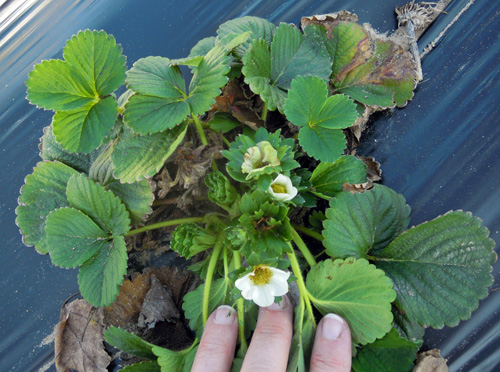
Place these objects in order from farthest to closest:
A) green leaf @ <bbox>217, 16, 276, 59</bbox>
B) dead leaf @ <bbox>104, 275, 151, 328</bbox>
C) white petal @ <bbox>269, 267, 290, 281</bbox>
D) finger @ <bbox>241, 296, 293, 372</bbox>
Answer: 1. dead leaf @ <bbox>104, 275, 151, 328</bbox>
2. green leaf @ <bbox>217, 16, 276, 59</bbox>
3. finger @ <bbox>241, 296, 293, 372</bbox>
4. white petal @ <bbox>269, 267, 290, 281</bbox>

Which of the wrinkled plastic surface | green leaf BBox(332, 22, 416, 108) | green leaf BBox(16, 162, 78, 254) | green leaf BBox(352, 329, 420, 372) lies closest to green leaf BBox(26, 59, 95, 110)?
green leaf BBox(16, 162, 78, 254)

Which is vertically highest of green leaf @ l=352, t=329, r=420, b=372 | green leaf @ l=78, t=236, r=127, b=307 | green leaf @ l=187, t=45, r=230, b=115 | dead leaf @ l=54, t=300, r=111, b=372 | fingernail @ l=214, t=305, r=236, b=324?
green leaf @ l=187, t=45, r=230, b=115

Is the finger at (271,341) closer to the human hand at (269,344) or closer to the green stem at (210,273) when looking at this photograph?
the human hand at (269,344)

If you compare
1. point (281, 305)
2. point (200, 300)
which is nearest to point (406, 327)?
point (281, 305)

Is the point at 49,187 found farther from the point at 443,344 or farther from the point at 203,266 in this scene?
the point at 443,344

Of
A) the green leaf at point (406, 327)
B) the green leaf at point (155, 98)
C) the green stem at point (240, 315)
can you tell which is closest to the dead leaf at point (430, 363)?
the green leaf at point (406, 327)

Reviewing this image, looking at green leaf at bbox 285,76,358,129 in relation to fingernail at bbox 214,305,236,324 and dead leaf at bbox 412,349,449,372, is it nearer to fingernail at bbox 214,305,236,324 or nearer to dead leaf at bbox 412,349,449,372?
fingernail at bbox 214,305,236,324
